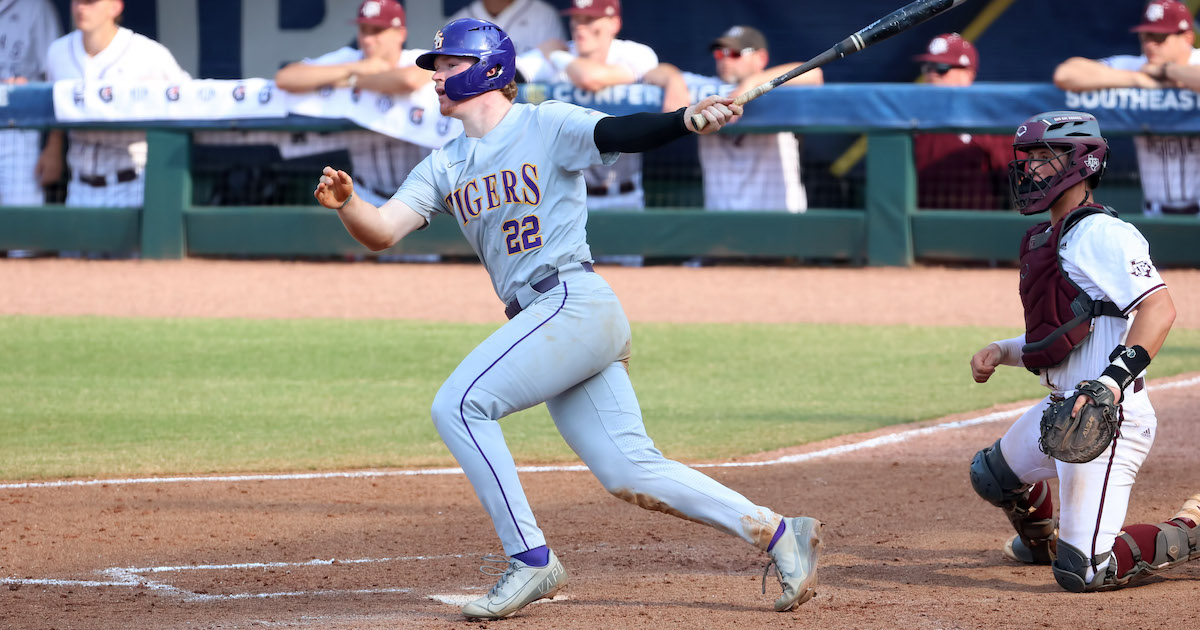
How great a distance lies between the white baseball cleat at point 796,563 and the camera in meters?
3.64

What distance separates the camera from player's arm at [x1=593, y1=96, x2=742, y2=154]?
3.53 metres

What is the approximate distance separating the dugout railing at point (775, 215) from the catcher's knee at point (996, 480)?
21.0ft

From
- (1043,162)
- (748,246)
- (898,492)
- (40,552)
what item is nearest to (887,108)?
(748,246)

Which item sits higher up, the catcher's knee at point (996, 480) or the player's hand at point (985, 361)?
the player's hand at point (985, 361)

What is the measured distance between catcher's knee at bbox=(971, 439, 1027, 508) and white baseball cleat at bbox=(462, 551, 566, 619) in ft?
4.31

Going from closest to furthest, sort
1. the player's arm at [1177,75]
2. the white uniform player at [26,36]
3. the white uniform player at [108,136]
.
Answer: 1. the player's arm at [1177,75]
2. the white uniform player at [108,136]
3. the white uniform player at [26,36]

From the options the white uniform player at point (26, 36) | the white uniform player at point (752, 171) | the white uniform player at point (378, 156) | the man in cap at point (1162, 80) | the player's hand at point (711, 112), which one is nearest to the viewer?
the player's hand at point (711, 112)

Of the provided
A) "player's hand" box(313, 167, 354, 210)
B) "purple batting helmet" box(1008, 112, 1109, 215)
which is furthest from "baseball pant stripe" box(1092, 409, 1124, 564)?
"player's hand" box(313, 167, 354, 210)

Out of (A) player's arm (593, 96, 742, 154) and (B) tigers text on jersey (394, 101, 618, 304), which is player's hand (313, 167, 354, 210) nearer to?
(B) tigers text on jersey (394, 101, 618, 304)

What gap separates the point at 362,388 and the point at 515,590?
413cm

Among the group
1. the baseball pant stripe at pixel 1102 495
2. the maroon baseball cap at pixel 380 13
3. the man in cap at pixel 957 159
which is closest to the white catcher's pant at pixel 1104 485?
the baseball pant stripe at pixel 1102 495

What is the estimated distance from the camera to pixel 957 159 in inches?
429

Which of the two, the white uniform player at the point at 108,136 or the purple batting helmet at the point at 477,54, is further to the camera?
the white uniform player at the point at 108,136

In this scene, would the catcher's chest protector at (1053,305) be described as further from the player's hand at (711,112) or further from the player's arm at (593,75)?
the player's arm at (593,75)
